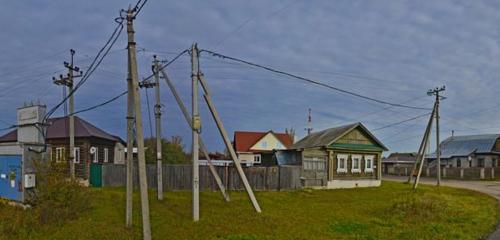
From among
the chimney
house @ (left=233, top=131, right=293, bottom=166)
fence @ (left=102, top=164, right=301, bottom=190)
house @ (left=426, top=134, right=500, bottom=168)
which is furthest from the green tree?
house @ (left=426, top=134, right=500, bottom=168)

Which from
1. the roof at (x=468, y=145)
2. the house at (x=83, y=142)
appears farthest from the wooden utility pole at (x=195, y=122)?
the roof at (x=468, y=145)

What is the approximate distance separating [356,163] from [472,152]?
30.8 meters

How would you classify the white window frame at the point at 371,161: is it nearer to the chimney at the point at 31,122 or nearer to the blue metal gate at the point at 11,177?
the chimney at the point at 31,122

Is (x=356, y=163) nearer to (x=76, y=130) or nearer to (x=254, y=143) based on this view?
(x=76, y=130)

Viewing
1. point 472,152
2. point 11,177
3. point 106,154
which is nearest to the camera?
point 11,177

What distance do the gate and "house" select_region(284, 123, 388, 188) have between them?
44.4 ft

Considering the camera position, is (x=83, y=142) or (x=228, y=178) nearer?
(x=228, y=178)

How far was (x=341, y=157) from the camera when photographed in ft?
114

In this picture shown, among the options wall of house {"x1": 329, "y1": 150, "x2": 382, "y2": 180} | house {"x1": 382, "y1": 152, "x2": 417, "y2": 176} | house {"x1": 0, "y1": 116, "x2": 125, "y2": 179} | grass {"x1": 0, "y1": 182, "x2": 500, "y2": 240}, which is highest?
house {"x1": 0, "y1": 116, "x2": 125, "y2": 179}

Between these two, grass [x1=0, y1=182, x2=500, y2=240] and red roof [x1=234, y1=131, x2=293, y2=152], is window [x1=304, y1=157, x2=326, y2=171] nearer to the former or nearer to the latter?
grass [x1=0, y1=182, x2=500, y2=240]

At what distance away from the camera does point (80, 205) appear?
664 inches

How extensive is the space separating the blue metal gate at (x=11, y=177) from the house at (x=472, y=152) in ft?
175

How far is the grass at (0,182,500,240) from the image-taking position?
12.9m

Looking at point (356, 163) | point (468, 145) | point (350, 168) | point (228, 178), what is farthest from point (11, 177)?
point (468, 145)
